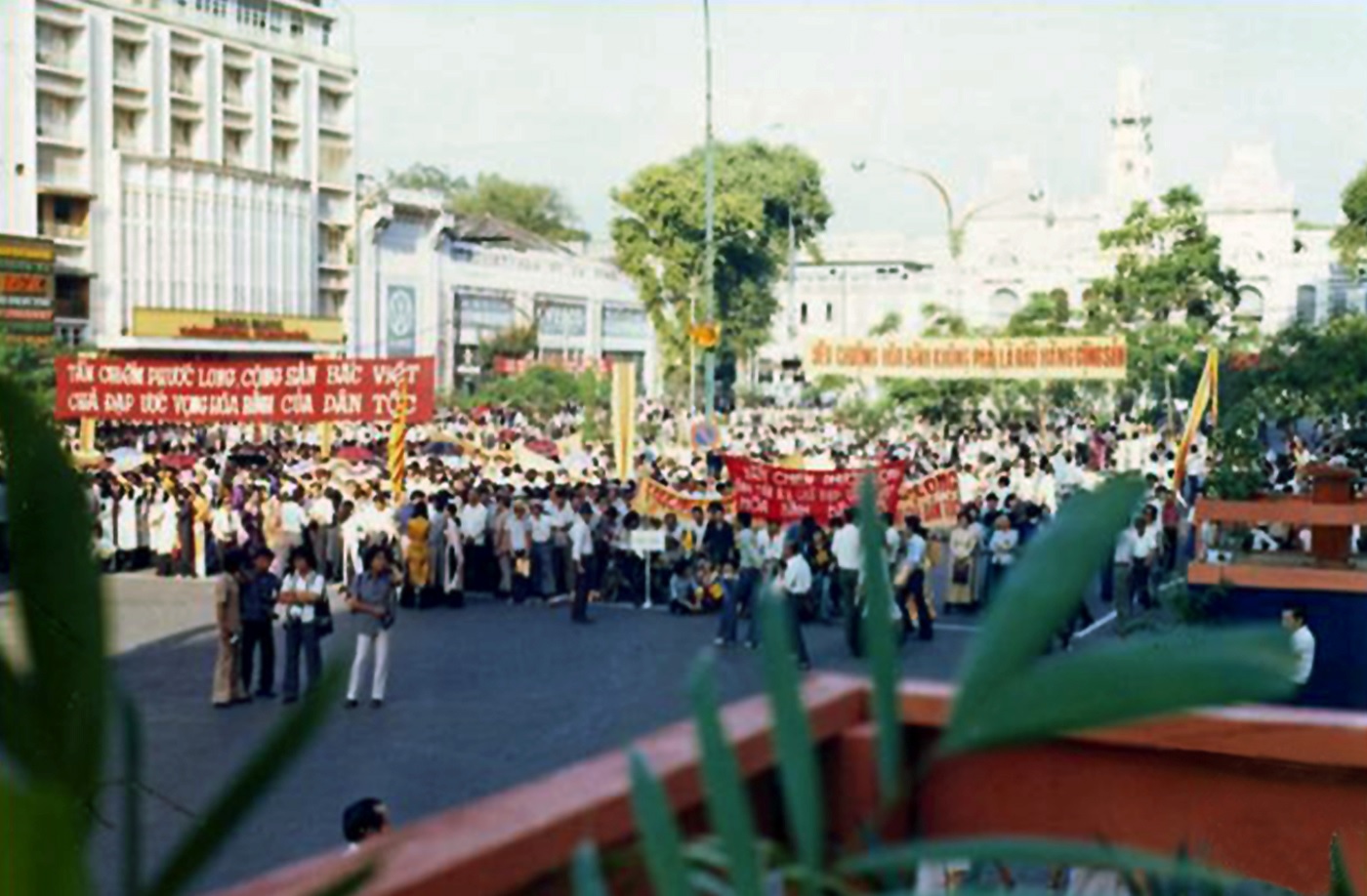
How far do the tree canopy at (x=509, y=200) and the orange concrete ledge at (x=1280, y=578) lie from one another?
6796 centimetres

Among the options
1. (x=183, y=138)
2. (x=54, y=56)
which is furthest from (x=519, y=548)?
(x=183, y=138)

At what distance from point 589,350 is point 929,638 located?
46.7m

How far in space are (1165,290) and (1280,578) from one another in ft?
93.1

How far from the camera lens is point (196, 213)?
136ft

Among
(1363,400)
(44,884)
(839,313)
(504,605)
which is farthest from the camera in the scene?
(839,313)

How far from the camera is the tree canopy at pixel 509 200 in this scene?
2987 inches

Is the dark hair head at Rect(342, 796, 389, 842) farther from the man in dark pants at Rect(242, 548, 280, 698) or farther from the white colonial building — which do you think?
the white colonial building

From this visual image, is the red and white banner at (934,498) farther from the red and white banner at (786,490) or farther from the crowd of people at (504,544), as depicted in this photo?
the red and white banner at (786,490)

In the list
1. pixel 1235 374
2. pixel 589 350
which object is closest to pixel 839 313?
pixel 589 350

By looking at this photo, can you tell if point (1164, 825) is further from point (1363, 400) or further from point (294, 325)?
point (294, 325)

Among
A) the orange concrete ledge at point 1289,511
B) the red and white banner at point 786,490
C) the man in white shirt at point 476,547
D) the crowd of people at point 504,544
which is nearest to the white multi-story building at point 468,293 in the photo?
the crowd of people at point 504,544

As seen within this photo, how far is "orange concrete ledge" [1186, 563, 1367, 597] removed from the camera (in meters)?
8.01

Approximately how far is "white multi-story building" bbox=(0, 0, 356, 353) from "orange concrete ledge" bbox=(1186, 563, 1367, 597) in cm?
3112

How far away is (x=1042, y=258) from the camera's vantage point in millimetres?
67375
